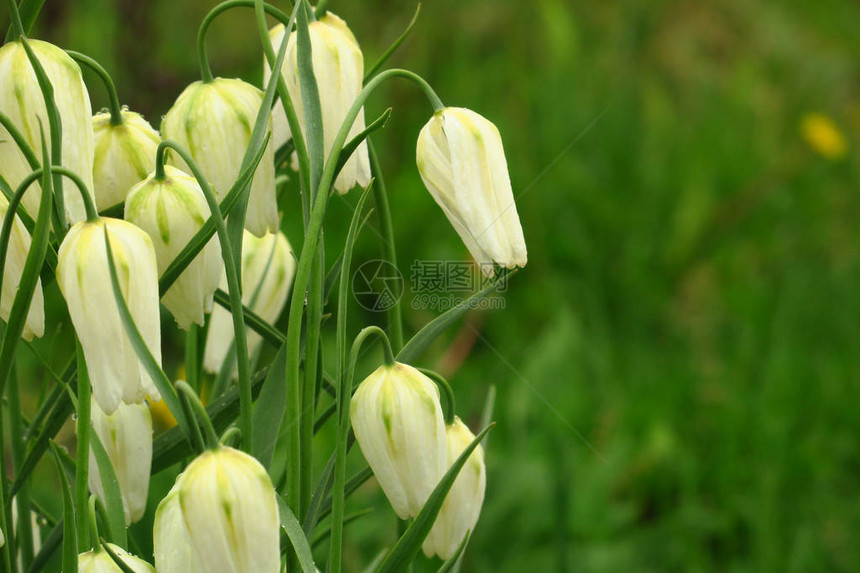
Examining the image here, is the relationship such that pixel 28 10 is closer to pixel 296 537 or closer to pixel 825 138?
pixel 296 537

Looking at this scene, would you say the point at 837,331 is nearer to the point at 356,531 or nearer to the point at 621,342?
the point at 621,342

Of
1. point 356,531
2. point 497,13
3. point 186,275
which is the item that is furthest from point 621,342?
point 186,275

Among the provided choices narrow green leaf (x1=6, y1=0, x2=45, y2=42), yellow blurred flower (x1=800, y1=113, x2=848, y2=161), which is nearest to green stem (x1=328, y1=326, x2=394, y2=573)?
narrow green leaf (x1=6, y1=0, x2=45, y2=42)

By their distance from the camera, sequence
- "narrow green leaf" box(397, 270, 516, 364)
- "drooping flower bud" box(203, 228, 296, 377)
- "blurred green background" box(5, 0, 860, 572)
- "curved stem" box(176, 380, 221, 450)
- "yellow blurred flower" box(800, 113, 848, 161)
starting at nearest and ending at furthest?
1. "curved stem" box(176, 380, 221, 450)
2. "narrow green leaf" box(397, 270, 516, 364)
3. "drooping flower bud" box(203, 228, 296, 377)
4. "blurred green background" box(5, 0, 860, 572)
5. "yellow blurred flower" box(800, 113, 848, 161)

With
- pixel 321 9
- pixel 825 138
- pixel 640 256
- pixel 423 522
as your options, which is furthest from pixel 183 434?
pixel 825 138

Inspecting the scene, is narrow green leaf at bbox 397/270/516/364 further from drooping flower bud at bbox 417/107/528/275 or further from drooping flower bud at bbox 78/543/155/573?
drooping flower bud at bbox 78/543/155/573
